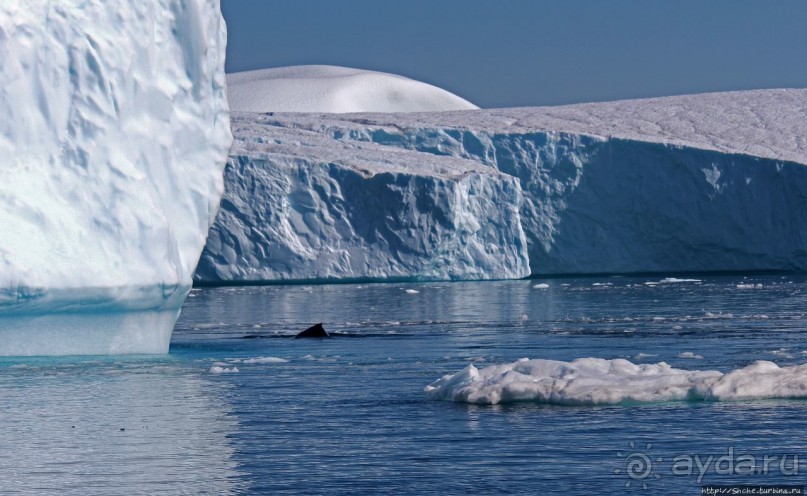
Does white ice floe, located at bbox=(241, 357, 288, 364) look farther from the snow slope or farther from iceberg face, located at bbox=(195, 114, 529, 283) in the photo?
the snow slope

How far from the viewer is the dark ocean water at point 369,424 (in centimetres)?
603

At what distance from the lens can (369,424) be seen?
25.3 feet

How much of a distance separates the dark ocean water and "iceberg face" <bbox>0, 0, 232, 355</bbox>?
1.65 feet

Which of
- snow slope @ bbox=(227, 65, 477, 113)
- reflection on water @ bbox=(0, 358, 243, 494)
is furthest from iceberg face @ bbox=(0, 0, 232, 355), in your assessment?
snow slope @ bbox=(227, 65, 477, 113)

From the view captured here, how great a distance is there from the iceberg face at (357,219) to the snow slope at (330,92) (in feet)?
108

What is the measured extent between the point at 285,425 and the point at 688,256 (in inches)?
1217

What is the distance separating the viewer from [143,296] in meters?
12.0

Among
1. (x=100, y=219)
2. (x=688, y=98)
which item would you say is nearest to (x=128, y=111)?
(x=100, y=219)

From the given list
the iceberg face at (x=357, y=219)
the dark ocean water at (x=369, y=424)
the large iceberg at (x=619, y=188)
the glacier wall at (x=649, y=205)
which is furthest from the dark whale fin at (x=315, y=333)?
the glacier wall at (x=649, y=205)

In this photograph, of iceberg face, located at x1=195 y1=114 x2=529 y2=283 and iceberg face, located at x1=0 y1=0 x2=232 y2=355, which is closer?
iceberg face, located at x1=0 y1=0 x2=232 y2=355

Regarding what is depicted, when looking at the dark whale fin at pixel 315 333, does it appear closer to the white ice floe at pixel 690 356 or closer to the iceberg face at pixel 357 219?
the white ice floe at pixel 690 356

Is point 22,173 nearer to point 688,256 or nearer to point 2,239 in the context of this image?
point 2,239

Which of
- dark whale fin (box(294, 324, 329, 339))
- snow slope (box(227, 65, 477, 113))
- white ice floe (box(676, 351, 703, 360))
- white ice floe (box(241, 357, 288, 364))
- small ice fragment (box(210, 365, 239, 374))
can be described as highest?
snow slope (box(227, 65, 477, 113))

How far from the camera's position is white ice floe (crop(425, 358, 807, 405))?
8242 millimetres
